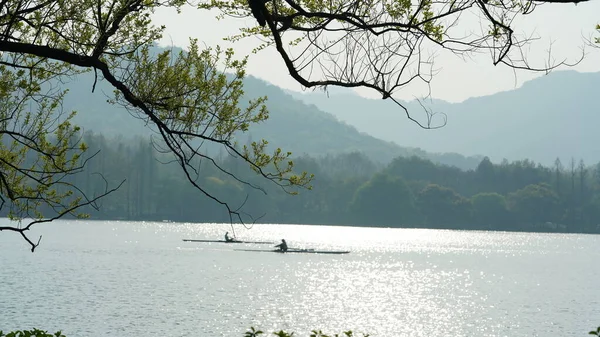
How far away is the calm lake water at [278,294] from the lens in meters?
38.5

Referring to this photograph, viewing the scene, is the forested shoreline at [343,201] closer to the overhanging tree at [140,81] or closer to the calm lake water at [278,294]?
the calm lake water at [278,294]

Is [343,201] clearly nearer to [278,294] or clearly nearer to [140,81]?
[278,294]

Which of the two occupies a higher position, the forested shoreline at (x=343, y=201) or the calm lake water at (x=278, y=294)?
the forested shoreline at (x=343, y=201)

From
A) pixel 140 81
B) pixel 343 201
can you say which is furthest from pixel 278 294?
pixel 343 201

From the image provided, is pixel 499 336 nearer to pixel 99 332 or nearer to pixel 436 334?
pixel 436 334

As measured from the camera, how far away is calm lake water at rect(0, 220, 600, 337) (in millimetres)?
38469

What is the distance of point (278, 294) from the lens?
52094mm

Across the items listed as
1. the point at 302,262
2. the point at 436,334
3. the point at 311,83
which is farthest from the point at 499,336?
the point at 302,262

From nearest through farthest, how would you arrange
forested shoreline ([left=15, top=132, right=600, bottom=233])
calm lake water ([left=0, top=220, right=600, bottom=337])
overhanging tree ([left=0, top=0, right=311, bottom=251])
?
overhanging tree ([left=0, top=0, right=311, bottom=251]) → calm lake water ([left=0, top=220, right=600, bottom=337]) → forested shoreline ([left=15, top=132, right=600, bottom=233])

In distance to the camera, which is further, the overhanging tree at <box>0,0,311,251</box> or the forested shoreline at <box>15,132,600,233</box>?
the forested shoreline at <box>15,132,600,233</box>

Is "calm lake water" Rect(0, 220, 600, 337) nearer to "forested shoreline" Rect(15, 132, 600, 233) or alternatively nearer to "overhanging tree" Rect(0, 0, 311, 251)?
"overhanging tree" Rect(0, 0, 311, 251)

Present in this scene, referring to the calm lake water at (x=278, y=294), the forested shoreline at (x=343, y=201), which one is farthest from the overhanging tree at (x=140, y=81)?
the forested shoreline at (x=343, y=201)

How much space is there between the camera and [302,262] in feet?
275

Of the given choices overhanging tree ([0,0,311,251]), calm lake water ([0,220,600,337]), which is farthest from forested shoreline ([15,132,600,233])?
overhanging tree ([0,0,311,251])
